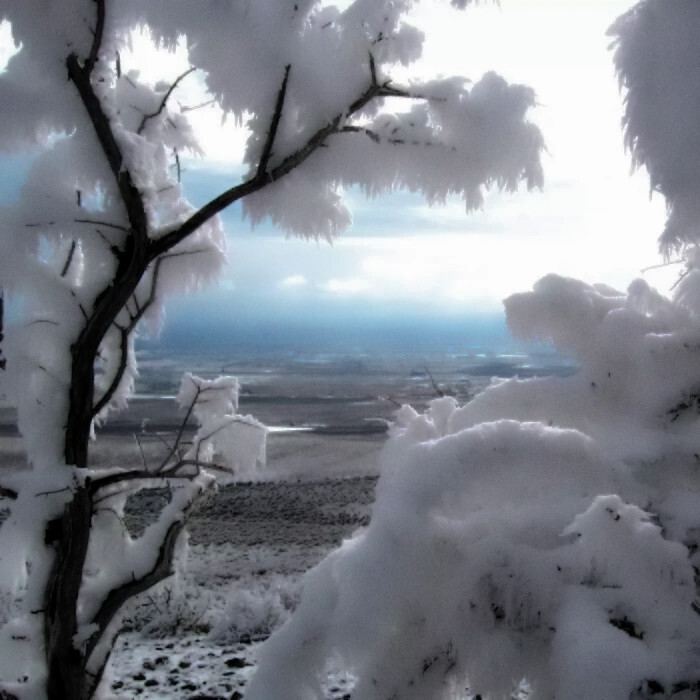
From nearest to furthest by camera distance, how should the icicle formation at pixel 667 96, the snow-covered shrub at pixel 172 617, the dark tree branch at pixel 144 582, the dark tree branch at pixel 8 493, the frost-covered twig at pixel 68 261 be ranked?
the icicle formation at pixel 667 96
the dark tree branch at pixel 8 493
the dark tree branch at pixel 144 582
the frost-covered twig at pixel 68 261
the snow-covered shrub at pixel 172 617

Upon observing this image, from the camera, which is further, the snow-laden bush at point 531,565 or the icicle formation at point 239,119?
the icicle formation at point 239,119

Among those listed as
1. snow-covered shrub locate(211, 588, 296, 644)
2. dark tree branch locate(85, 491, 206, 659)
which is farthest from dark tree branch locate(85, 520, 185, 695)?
snow-covered shrub locate(211, 588, 296, 644)

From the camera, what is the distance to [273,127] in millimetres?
2598

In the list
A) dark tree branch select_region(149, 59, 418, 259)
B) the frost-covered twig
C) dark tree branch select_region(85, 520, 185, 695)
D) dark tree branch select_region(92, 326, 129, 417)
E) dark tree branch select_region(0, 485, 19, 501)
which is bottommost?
dark tree branch select_region(85, 520, 185, 695)

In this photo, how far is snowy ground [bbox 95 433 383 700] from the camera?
209 inches

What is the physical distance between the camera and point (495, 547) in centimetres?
169

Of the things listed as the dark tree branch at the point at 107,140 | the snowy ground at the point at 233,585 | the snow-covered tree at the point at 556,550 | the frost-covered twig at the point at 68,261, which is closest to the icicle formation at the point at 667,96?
the snow-covered tree at the point at 556,550

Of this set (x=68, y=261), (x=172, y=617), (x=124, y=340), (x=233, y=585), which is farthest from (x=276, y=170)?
(x=233, y=585)

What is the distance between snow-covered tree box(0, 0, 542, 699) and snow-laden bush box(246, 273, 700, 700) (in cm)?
142

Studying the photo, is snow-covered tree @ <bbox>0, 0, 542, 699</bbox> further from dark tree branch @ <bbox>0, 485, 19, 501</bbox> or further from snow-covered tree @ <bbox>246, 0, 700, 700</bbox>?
snow-covered tree @ <bbox>246, 0, 700, 700</bbox>

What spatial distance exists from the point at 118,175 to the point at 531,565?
7.73 feet

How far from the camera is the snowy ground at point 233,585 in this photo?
17.4 feet

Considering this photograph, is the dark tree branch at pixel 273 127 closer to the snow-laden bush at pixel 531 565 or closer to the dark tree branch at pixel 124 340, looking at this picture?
the dark tree branch at pixel 124 340

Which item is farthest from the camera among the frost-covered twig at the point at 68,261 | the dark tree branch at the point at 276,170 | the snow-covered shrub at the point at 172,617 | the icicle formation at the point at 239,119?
the snow-covered shrub at the point at 172,617
